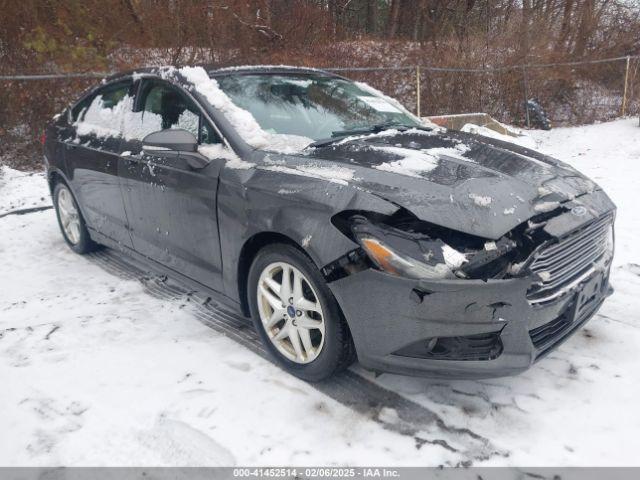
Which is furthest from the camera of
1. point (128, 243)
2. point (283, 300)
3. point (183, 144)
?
point (128, 243)

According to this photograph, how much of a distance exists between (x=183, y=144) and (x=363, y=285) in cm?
139

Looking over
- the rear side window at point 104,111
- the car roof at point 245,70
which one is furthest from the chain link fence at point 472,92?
the car roof at point 245,70

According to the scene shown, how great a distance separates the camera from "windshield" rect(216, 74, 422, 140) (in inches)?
122

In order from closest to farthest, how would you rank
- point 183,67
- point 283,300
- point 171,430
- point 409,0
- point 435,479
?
1. point 435,479
2. point 171,430
3. point 283,300
4. point 183,67
5. point 409,0

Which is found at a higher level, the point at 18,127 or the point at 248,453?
the point at 18,127

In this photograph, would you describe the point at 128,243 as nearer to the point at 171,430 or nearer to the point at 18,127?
the point at 171,430

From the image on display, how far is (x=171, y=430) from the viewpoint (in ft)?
7.73

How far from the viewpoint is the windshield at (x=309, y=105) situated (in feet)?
10.2

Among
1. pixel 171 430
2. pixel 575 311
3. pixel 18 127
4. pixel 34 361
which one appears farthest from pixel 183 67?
pixel 18 127

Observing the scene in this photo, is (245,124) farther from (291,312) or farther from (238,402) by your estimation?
(238,402)

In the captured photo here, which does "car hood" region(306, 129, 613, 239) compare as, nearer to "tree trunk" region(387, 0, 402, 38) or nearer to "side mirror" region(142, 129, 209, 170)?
"side mirror" region(142, 129, 209, 170)

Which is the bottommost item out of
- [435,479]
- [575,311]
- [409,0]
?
[435,479]

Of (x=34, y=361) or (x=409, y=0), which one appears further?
(x=409, y=0)

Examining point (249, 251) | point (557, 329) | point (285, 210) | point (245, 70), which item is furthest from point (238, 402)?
point (245, 70)
